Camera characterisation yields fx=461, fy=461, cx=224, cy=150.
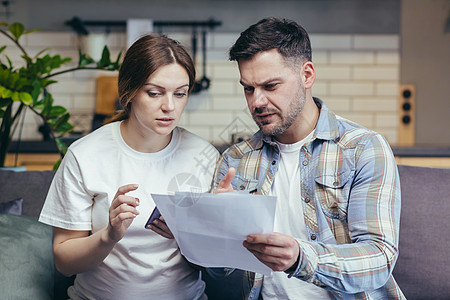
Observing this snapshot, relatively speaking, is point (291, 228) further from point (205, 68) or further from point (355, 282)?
point (205, 68)

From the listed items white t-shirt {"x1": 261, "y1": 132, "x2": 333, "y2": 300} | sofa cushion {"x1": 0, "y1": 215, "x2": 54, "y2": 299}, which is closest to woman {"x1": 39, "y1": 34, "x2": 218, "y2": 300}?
sofa cushion {"x1": 0, "y1": 215, "x2": 54, "y2": 299}

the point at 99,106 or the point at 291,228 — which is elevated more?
the point at 99,106

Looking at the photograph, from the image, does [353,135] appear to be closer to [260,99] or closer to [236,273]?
[260,99]

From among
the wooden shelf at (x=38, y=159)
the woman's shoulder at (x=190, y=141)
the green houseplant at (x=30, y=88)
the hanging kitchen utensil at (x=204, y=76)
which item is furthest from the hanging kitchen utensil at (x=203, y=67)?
the woman's shoulder at (x=190, y=141)

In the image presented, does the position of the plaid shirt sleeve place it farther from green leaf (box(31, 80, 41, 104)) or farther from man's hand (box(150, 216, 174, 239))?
green leaf (box(31, 80, 41, 104))

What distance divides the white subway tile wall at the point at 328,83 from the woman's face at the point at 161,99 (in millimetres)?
2256

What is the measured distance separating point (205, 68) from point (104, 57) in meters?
1.66

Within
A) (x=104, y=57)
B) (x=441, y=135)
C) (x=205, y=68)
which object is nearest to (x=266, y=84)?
(x=104, y=57)

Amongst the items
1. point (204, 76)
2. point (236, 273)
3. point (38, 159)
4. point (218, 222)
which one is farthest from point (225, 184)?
point (204, 76)

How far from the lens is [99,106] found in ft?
11.6

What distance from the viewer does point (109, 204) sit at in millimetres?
1317

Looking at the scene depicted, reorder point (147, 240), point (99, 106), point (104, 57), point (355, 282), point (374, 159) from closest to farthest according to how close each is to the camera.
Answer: point (355, 282) < point (374, 159) < point (147, 240) < point (104, 57) < point (99, 106)

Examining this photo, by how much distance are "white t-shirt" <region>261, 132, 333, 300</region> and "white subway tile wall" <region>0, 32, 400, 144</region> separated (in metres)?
2.18

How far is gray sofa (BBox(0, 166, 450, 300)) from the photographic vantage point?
54.4 inches
